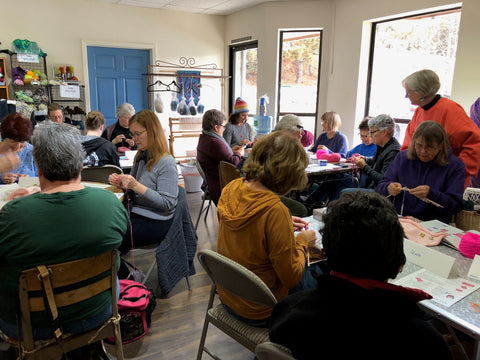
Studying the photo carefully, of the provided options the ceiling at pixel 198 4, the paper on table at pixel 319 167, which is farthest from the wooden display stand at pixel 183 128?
the paper on table at pixel 319 167

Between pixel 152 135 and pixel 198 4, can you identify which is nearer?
pixel 152 135

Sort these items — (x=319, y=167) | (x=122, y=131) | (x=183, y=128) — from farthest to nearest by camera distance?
(x=183, y=128)
(x=122, y=131)
(x=319, y=167)

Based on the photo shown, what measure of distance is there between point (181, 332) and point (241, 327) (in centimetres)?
93

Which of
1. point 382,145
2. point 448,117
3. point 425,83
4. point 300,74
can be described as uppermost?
point 300,74

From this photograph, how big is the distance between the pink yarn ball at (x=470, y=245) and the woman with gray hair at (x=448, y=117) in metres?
0.99

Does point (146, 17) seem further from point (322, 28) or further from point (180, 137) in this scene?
point (322, 28)

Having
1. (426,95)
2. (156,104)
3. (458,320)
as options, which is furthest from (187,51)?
(458,320)

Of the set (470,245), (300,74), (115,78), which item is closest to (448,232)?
(470,245)

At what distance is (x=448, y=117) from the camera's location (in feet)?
8.86

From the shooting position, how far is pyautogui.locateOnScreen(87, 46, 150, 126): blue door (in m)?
5.96

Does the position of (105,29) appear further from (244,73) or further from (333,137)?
(333,137)

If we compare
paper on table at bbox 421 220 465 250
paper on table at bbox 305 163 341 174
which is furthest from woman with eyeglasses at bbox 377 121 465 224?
paper on table at bbox 305 163 341 174

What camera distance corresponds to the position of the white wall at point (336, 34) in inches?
193

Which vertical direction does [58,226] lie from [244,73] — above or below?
below
